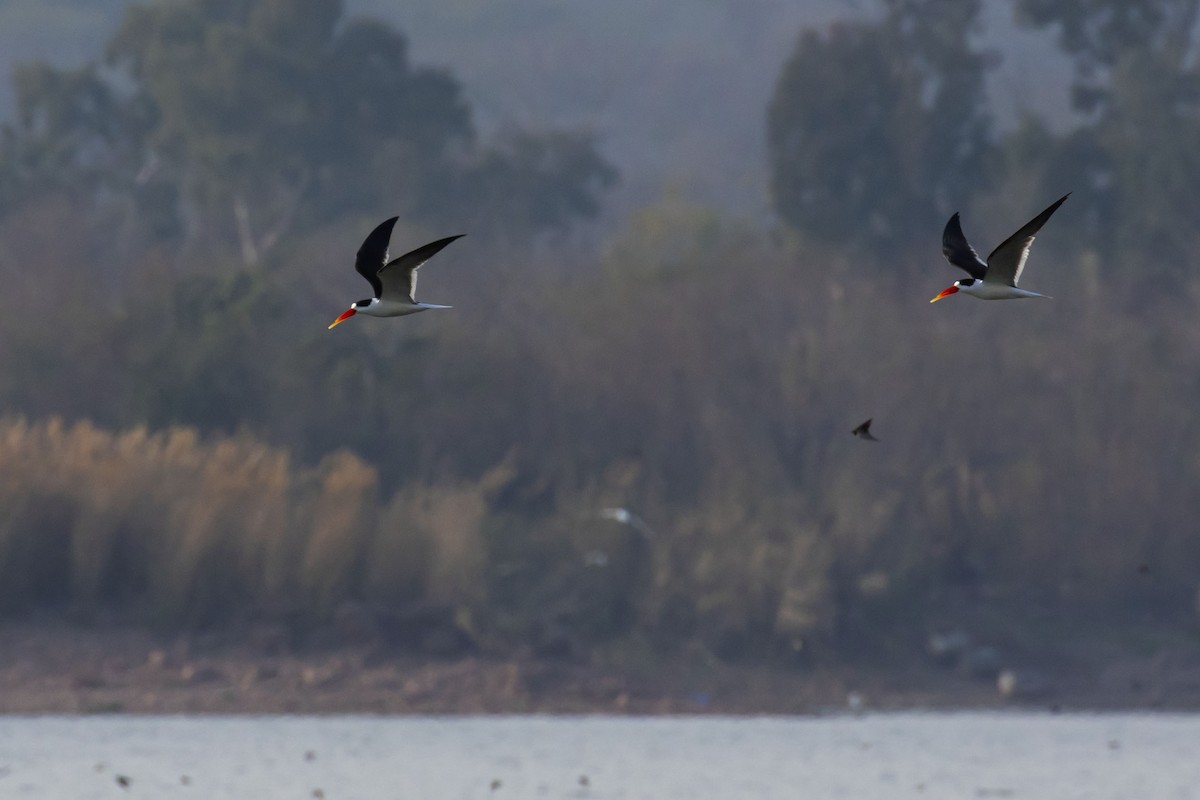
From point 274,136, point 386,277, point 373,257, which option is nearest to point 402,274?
point 386,277

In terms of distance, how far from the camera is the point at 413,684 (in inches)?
1127

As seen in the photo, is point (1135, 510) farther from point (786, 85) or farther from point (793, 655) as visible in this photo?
point (786, 85)

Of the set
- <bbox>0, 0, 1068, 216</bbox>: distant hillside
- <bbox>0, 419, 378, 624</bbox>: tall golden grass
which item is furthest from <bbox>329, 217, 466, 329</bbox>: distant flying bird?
<bbox>0, 0, 1068, 216</bbox>: distant hillside

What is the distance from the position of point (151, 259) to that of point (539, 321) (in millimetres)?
6574

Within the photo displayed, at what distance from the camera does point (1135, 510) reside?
3447cm

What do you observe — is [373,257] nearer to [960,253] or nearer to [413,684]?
[960,253]

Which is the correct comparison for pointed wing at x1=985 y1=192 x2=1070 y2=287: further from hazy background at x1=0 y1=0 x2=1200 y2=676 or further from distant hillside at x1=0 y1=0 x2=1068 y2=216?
distant hillside at x1=0 y1=0 x2=1068 y2=216

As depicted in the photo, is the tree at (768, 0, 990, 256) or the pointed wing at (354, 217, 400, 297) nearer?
the pointed wing at (354, 217, 400, 297)

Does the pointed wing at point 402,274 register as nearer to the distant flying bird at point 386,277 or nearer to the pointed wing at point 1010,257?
the distant flying bird at point 386,277

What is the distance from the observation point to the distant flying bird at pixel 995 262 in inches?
422

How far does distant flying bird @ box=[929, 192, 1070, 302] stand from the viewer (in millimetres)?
10719

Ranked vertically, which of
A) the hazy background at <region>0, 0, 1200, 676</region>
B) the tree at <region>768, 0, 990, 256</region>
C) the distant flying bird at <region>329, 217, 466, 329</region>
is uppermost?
the tree at <region>768, 0, 990, 256</region>

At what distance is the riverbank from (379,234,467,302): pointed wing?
54.9 ft

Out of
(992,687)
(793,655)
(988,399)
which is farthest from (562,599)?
(988,399)
